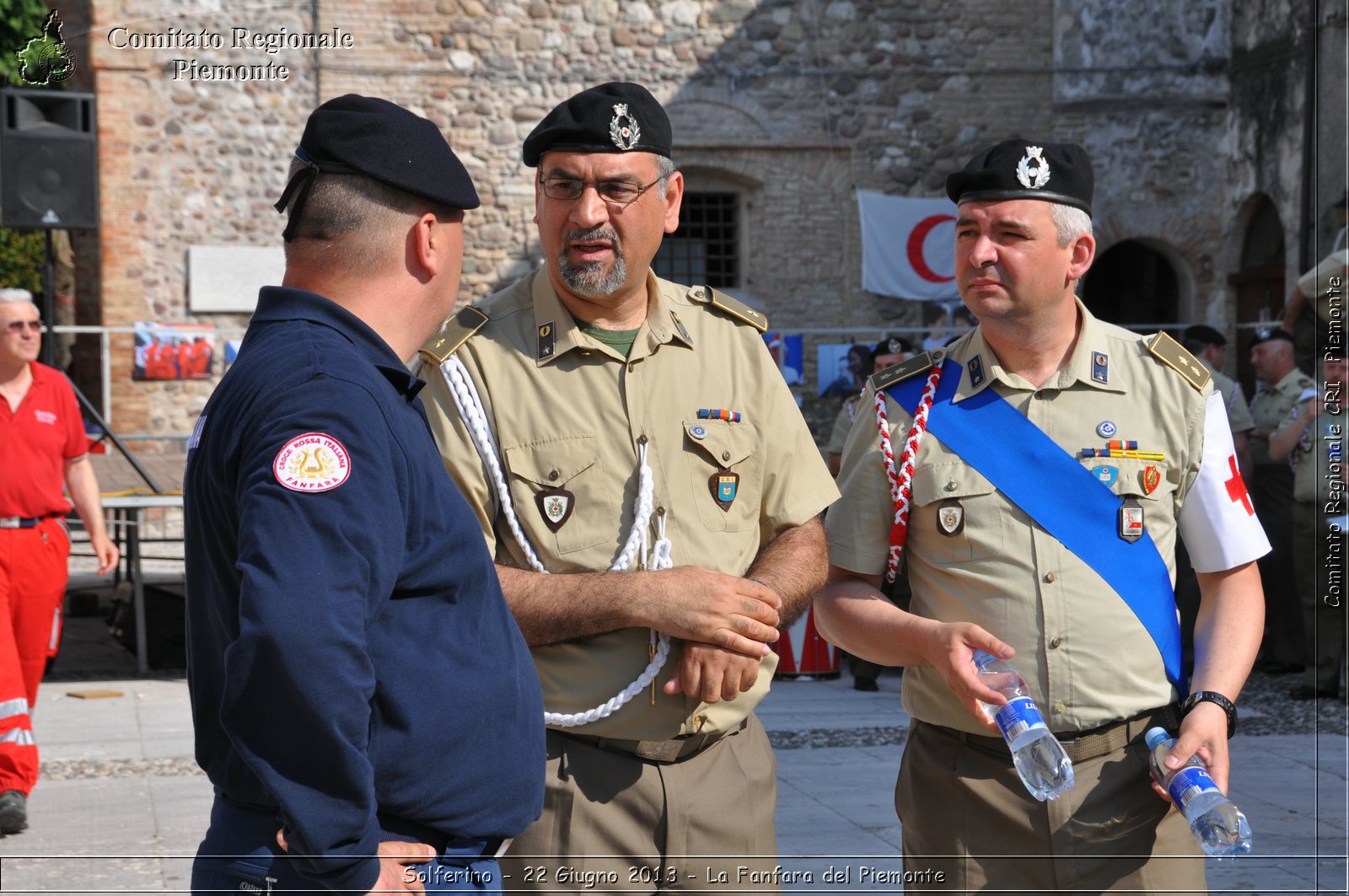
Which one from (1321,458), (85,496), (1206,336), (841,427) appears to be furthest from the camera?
(1206,336)

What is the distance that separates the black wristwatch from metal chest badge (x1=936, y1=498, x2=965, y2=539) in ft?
A: 1.97

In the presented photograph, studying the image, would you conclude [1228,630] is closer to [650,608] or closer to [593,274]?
[650,608]

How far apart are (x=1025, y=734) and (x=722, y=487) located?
2.68ft

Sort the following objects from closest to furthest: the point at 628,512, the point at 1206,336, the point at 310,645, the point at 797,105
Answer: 1. the point at 310,645
2. the point at 628,512
3. the point at 1206,336
4. the point at 797,105

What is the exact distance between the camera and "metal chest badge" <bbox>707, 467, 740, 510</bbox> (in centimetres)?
308

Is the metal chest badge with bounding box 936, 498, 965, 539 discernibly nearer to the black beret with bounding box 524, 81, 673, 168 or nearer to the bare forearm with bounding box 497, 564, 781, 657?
the bare forearm with bounding box 497, 564, 781, 657

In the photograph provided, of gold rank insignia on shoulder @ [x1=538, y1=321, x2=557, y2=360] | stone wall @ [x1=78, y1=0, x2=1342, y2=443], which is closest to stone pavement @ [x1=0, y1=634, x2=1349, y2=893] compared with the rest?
gold rank insignia on shoulder @ [x1=538, y1=321, x2=557, y2=360]

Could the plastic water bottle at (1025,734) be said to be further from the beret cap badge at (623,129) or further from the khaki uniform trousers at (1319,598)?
the khaki uniform trousers at (1319,598)

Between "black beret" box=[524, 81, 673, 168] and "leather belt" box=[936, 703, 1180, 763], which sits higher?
"black beret" box=[524, 81, 673, 168]

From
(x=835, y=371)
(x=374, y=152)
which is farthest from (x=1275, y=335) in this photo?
(x=374, y=152)

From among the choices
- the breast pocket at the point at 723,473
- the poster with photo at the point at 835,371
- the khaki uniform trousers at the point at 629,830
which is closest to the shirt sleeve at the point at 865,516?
the breast pocket at the point at 723,473

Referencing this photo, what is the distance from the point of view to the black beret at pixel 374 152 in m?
2.14

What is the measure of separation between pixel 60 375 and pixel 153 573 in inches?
185

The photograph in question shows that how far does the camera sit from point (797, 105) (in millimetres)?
17062
